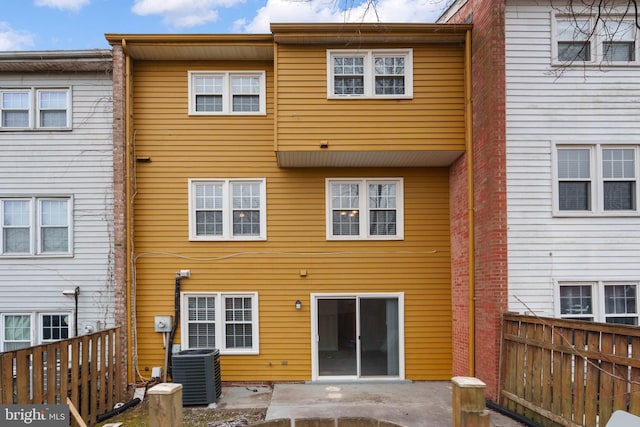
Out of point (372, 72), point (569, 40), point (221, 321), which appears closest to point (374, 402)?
point (221, 321)

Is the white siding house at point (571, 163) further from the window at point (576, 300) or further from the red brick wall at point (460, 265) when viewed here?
the red brick wall at point (460, 265)

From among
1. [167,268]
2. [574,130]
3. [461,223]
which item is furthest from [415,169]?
[167,268]

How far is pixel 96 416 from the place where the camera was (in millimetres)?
6684

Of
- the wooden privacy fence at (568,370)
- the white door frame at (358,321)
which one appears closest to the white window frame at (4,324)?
the white door frame at (358,321)

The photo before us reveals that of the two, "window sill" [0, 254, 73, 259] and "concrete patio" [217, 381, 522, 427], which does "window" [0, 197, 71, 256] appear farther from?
"concrete patio" [217, 381, 522, 427]

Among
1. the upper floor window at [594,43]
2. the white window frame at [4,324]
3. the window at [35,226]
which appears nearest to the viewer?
the upper floor window at [594,43]

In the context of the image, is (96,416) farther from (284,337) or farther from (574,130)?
(574,130)

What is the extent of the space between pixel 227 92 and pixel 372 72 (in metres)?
3.24

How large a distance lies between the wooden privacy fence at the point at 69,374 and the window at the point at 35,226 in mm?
2549

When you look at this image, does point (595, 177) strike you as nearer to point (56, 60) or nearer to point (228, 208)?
point (228, 208)

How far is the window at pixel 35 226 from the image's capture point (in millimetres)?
8258

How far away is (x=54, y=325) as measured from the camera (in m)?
8.18

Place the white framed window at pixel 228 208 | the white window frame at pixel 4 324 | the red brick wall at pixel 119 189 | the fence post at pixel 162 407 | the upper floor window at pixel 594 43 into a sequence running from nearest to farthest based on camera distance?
the fence post at pixel 162 407 → the upper floor window at pixel 594 43 → the red brick wall at pixel 119 189 → the white window frame at pixel 4 324 → the white framed window at pixel 228 208

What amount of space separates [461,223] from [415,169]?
158 centimetres
